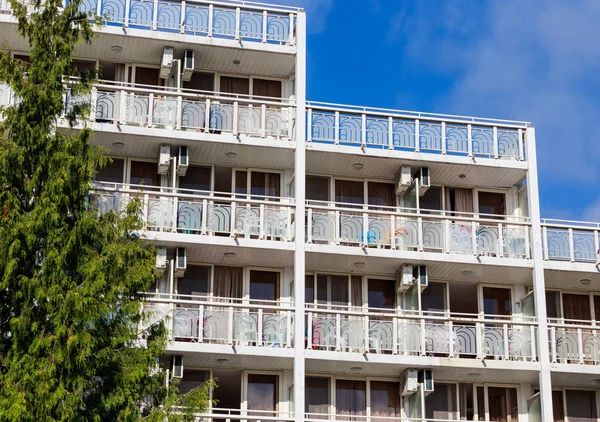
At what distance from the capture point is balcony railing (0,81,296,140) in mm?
38344

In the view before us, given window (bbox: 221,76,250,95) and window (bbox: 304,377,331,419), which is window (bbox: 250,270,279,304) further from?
window (bbox: 221,76,250,95)

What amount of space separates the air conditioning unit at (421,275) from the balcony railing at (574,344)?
12.7 ft

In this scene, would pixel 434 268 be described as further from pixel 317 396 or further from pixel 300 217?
pixel 317 396

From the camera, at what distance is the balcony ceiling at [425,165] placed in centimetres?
3991

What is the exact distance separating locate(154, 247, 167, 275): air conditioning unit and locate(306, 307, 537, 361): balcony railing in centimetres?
427

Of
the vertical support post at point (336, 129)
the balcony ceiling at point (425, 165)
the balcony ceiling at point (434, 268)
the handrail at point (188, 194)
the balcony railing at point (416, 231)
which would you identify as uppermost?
the vertical support post at point (336, 129)

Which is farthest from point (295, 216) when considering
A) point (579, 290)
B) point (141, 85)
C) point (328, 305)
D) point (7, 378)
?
point (7, 378)

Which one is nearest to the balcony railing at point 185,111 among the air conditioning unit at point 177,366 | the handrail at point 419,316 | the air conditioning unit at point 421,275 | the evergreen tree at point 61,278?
the air conditioning unit at point 421,275

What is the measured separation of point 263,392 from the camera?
37781 millimetres

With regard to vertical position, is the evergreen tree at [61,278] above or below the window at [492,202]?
A: below

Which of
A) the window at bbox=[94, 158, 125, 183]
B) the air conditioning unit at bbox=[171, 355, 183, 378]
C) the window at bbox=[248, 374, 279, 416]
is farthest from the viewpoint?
the window at bbox=[94, 158, 125, 183]

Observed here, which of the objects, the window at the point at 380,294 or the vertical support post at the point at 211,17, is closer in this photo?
the window at the point at 380,294

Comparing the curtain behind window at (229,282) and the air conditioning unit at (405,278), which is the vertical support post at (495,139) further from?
the curtain behind window at (229,282)

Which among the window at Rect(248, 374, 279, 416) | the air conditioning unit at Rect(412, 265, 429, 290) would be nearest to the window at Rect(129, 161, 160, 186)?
the window at Rect(248, 374, 279, 416)
